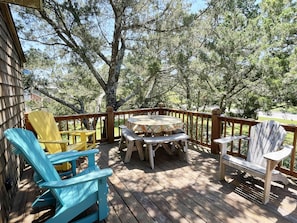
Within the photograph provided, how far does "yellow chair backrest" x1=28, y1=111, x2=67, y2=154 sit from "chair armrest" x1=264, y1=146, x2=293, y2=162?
3.06m

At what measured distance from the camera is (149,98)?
8844 millimetres

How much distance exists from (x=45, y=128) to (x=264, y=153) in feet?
11.3

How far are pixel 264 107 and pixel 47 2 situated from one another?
6383mm

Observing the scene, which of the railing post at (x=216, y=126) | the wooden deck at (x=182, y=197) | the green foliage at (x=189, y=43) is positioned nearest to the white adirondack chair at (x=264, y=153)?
the wooden deck at (x=182, y=197)

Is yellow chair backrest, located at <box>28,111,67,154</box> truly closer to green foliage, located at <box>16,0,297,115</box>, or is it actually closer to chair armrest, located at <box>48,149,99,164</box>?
chair armrest, located at <box>48,149,99,164</box>

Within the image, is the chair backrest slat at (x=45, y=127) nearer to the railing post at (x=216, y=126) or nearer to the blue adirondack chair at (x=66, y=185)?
the blue adirondack chair at (x=66, y=185)

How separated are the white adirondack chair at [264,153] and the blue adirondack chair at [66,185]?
1.73 meters

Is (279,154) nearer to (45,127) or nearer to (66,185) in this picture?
(66,185)

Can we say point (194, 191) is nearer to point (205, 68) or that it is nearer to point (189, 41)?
point (205, 68)

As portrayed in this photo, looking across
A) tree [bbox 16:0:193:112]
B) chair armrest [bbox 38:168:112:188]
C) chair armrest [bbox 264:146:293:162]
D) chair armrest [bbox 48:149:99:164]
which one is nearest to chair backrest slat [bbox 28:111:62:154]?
chair armrest [bbox 48:149:99:164]

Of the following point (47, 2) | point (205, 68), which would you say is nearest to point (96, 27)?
point (47, 2)

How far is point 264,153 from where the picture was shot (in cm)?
271

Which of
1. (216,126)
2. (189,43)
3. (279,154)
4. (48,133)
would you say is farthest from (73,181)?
(189,43)

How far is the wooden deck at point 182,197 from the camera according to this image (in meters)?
2.09
